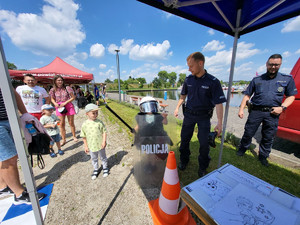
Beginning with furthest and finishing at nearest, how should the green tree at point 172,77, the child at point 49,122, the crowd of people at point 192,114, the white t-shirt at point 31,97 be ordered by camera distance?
the green tree at point 172,77 < the child at point 49,122 < the white t-shirt at point 31,97 < the crowd of people at point 192,114

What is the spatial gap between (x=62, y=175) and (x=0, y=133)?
146 cm

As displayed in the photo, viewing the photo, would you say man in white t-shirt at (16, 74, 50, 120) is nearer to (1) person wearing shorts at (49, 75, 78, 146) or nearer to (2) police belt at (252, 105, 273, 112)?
(1) person wearing shorts at (49, 75, 78, 146)

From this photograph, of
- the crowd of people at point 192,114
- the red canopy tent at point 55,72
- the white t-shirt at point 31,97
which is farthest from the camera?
the red canopy tent at point 55,72

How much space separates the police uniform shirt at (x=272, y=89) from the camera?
2471mm

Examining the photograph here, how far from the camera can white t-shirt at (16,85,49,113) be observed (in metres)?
2.89

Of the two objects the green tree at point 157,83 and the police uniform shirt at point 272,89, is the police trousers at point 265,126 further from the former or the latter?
the green tree at point 157,83

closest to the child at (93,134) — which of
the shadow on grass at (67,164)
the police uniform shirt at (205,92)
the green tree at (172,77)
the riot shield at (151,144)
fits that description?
the shadow on grass at (67,164)

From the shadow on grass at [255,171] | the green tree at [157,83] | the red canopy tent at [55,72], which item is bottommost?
the shadow on grass at [255,171]

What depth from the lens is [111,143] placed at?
13.3 ft

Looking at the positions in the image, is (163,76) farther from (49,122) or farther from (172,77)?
(49,122)

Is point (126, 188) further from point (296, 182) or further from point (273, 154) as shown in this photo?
point (273, 154)

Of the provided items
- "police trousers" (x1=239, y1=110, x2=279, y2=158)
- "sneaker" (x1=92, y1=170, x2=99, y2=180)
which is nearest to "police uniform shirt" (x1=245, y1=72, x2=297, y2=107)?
"police trousers" (x1=239, y1=110, x2=279, y2=158)

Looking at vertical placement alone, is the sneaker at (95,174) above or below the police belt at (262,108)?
below

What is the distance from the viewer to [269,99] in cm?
258
